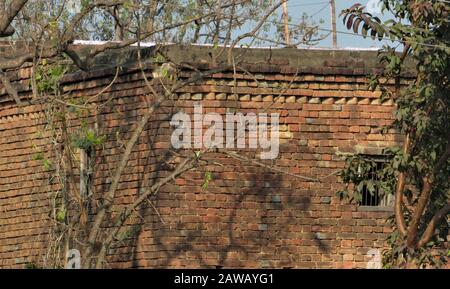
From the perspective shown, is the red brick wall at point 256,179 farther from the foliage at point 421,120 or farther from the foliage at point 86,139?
the foliage at point 421,120

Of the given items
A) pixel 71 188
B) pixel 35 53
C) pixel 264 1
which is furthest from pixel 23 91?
pixel 264 1

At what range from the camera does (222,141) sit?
1645 cm

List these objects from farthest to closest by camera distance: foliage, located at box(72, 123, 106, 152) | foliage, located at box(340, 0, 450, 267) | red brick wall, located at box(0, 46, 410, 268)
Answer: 1. foliage, located at box(72, 123, 106, 152)
2. red brick wall, located at box(0, 46, 410, 268)
3. foliage, located at box(340, 0, 450, 267)

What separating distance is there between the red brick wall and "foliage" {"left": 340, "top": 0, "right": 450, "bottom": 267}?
3213 millimetres

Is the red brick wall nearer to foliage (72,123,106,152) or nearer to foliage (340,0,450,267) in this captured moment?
foliage (72,123,106,152)

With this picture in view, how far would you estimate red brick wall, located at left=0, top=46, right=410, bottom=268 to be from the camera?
53.2 ft

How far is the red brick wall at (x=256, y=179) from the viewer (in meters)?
16.2

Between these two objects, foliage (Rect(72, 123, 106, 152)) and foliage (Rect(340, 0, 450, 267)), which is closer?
foliage (Rect(340, 0, 450, 267))

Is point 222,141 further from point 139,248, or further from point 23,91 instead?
Answer: point 23,91

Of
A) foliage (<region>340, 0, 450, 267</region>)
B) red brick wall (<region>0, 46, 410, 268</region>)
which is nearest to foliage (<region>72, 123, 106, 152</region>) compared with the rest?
red brick wall (<region>0, 46, 410, 268</region>)

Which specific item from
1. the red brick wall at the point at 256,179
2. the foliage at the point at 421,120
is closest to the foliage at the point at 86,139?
the red brick wall at the point at 256,179

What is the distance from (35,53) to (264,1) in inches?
313

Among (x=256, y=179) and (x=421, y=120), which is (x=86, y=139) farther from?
(x=421, y=120)

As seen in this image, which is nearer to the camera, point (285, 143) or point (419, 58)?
point (419, 58)
